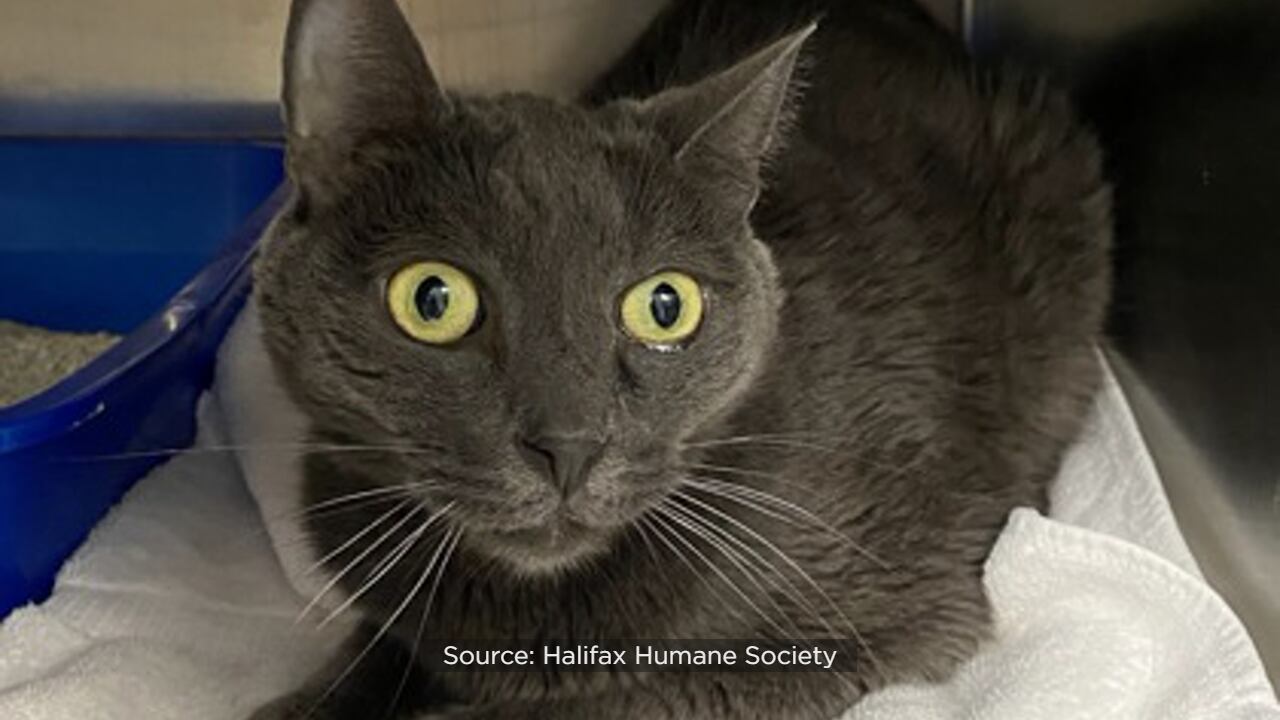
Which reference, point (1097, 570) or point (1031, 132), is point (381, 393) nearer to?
point (1097, 570)

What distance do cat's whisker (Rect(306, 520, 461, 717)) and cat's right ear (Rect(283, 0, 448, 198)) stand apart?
247mm

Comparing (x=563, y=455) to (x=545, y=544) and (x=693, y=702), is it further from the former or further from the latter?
(x=693, y=702)

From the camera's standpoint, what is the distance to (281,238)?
1.22 metres

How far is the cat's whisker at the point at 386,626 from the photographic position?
1.26 meters

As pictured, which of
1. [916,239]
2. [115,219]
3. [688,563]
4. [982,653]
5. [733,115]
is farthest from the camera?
[115,219]

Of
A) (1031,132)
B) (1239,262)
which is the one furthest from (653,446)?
(1031,132)

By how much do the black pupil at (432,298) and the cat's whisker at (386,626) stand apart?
120 mm

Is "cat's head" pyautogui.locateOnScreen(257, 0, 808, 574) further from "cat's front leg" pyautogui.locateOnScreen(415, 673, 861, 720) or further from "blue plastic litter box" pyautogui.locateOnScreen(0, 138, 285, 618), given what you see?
"blue plastic litter box" pyautogui.locateOnScreen(0, 138, 285, 618)

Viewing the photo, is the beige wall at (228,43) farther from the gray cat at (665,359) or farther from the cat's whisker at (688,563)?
the cat's whisker at (688,563)

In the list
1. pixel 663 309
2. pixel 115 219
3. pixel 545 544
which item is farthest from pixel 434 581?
pixel 115 219

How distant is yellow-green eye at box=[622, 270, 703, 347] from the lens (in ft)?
3.79

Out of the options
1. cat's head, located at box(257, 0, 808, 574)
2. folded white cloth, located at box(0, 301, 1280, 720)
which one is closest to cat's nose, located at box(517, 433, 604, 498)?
Result: cat's head, located at box(257, 0, 808, 574)

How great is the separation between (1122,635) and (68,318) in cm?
116

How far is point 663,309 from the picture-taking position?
117 centimetres
